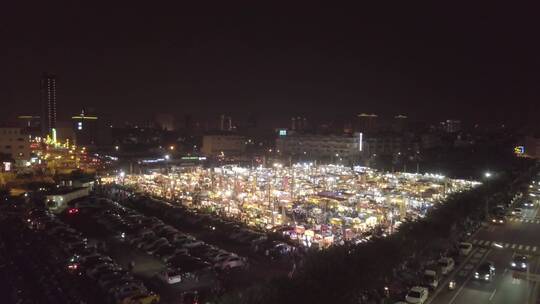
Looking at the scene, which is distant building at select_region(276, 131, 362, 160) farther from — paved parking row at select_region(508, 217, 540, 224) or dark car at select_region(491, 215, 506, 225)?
dark car at select_region(491, 215, 506, 225)

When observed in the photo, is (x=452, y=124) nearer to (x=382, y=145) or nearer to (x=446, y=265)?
(x=382, y=145)

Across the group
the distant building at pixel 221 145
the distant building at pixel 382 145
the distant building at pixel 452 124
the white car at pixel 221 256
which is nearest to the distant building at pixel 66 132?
the distant building at pixel 221 145

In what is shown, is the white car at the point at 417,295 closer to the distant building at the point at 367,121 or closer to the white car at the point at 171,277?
the white car at the point at 171,277

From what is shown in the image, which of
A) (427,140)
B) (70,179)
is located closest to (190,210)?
(70,179)

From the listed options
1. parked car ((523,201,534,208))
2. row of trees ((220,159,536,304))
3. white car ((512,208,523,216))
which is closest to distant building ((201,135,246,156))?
parked car ((523,201,534,208))

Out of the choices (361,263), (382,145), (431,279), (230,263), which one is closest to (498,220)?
(431,279)

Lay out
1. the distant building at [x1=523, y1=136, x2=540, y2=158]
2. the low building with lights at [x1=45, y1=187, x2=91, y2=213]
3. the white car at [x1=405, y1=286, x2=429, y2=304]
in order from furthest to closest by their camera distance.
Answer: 1. the distant building at [x1=523, y1=136, x2=540, y2=158]
2. the low building with lights at [x1=45, y1=187, x2=91, y2=213]
3. the white car at [x1=405, y1=286, x2=429, y2=304]
